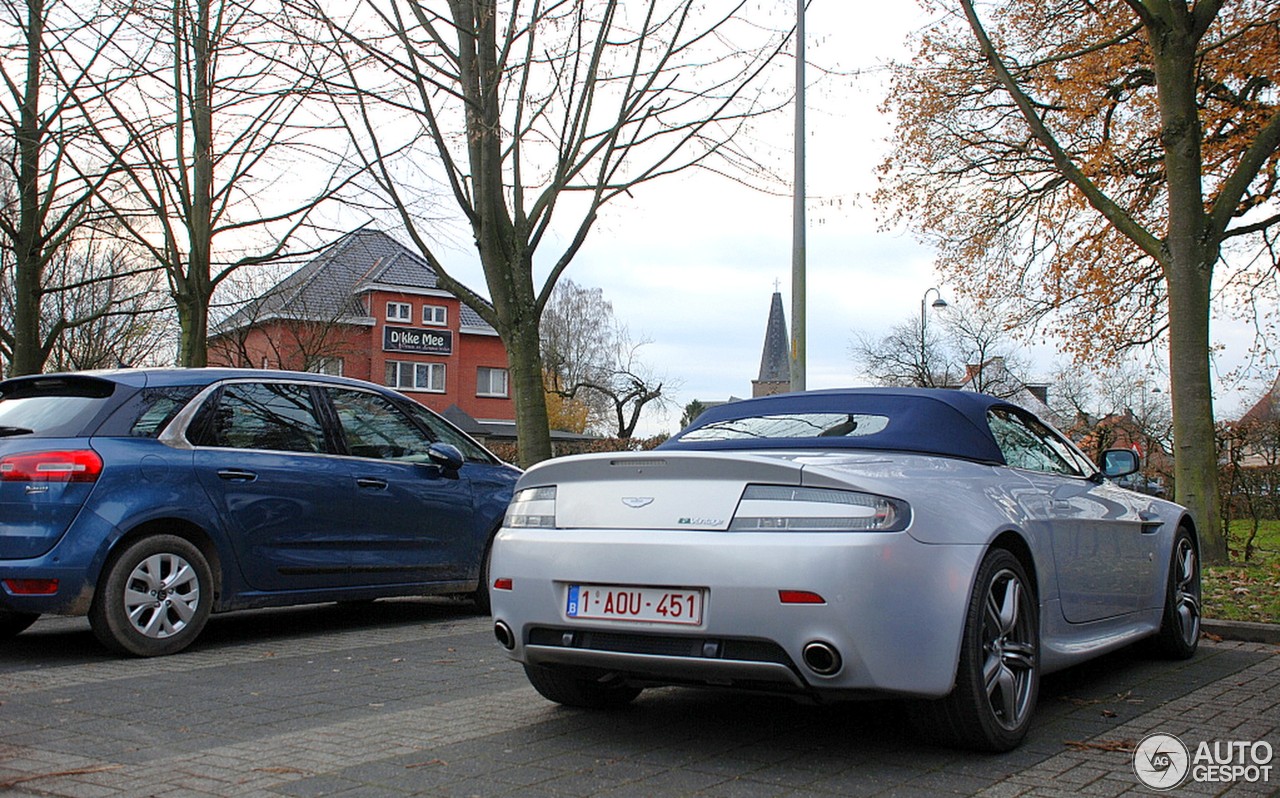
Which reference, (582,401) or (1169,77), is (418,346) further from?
(1169,77)

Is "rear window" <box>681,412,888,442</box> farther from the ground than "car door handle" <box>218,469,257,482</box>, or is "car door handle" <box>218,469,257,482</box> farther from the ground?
"rear window" <box>681,412,888,442</box>

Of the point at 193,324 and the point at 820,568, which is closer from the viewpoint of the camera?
the point at 820,568

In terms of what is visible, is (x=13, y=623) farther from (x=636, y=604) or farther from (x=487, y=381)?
(x=487, y=381)

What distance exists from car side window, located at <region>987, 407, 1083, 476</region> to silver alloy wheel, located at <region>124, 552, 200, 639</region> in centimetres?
448

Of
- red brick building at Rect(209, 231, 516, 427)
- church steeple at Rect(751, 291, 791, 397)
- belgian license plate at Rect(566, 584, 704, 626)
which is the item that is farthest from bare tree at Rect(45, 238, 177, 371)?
church steeple at Rect(751, 291, 791, 397)

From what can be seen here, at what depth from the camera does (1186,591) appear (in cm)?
689

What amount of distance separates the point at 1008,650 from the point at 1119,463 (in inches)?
92.5

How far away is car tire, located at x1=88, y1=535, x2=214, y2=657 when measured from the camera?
6516 millimetres

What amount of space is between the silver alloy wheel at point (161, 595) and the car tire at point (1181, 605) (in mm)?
5399

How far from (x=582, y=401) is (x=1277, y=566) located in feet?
220

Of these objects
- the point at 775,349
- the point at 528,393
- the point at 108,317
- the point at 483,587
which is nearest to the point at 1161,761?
the point at 483,587

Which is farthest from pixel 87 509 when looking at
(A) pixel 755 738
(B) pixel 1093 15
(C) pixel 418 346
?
(C) pixel 418 346

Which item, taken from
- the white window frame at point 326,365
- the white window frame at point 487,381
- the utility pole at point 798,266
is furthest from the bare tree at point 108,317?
the utility pole at point 798,266

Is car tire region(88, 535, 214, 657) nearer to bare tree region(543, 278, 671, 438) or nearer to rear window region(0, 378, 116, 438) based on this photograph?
rear window region(0, 378, 116, 438)
